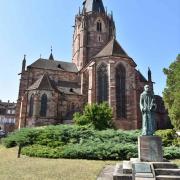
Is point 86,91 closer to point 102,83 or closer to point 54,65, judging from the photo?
point 102,83

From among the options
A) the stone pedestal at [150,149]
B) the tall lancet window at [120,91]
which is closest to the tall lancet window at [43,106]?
the tall lancet window at [120,91]

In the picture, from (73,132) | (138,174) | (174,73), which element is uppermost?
(174,73)

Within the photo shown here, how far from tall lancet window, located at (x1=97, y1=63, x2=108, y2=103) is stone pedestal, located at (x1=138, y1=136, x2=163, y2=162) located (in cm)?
2383

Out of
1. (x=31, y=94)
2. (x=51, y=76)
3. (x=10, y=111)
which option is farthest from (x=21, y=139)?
(x=10, y=111)

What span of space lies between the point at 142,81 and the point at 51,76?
15890 mm

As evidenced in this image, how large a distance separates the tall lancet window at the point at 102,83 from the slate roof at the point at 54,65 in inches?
378

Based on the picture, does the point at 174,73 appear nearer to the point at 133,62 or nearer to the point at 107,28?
the point at 133,62

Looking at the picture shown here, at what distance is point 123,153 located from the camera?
1688 centimetres

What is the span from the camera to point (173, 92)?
2753 centimetres

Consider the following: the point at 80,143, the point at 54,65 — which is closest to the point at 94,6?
the point at 54,65

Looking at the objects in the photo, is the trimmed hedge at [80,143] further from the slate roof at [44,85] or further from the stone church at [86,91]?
the slate roof at [44,85]

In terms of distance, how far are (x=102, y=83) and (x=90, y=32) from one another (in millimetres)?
15540

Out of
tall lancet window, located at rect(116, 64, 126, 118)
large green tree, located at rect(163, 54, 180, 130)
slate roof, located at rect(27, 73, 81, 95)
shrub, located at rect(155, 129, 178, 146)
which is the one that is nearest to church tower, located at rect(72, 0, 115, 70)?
slate roof, located at rect(27, 73, 81, 95)

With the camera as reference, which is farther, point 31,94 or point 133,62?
point 133,62
